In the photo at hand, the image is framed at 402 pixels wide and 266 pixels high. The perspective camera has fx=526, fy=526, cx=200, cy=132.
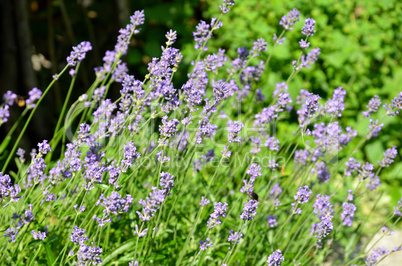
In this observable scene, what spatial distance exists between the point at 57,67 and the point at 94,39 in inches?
20.6

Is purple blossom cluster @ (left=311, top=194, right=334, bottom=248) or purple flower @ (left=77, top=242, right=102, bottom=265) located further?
purple blossom cluster @ (left=311, top=194, right=334, bottom=248)

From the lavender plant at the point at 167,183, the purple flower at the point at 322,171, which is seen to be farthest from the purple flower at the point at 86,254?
the purple flower at the point at 322,171

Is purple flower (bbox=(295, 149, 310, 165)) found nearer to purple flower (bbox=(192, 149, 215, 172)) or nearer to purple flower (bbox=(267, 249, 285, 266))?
purple flower (bbox=(192, 149, 215, 172))

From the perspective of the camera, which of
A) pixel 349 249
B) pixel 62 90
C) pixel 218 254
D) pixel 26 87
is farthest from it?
pixel 62 90

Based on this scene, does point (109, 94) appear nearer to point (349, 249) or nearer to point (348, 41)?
point (348, 41)

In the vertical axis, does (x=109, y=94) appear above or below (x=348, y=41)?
below

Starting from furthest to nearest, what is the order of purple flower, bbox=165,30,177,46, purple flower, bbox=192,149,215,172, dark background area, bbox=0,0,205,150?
dark background area, bbox=0,0,205,150 < purple flower, bbox=192,149,215,172 < purple flower, bbox=165,30,177,46

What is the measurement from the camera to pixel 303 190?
8.11 feet

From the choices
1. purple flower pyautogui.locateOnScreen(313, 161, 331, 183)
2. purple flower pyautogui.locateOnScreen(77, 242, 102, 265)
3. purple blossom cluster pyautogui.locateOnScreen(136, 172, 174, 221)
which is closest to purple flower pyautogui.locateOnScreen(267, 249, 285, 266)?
purple blossom cluster pyautogui.locateOnScreen(136, 172, 174, 221)

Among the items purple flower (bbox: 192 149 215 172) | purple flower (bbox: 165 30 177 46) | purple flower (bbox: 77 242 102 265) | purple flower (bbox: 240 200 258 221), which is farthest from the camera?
purple flower (bbox: 192 149 215 172)

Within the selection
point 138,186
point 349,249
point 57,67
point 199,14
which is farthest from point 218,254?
point 199,14

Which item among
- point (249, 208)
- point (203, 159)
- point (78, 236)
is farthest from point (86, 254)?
point (203, 159)

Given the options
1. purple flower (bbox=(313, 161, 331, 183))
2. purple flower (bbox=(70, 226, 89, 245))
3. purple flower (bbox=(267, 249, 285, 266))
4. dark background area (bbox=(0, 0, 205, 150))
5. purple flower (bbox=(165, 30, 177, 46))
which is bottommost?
purple flower (bbox=(70, 226, 89, 245))

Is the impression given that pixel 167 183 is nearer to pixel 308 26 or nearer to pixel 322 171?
pixel 308 26
